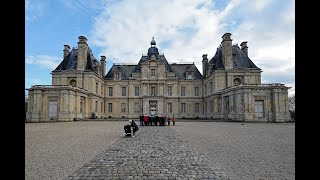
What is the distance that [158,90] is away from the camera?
4200cm

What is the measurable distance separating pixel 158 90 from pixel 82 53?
578 inches

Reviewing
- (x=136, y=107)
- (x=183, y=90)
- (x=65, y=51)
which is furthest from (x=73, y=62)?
(x=183, y=90)

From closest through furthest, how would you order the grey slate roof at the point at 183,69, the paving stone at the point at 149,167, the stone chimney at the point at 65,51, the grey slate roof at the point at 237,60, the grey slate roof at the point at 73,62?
the paving stone at the point at 149,167, the grey slate roof at the point at 237,60, the grey slate roof at the point at 73,62, the stone chimney at the point at 65,51, the grey slate roof at the point at 183,69

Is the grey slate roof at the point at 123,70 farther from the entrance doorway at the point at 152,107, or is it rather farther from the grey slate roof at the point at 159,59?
the entrance doorway at the point at 152,107

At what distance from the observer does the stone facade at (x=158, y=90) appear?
28359 millimetres

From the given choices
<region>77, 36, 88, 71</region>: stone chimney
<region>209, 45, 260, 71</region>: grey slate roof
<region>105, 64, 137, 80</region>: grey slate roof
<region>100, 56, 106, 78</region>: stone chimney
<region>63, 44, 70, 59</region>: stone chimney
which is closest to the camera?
<region>209, 45, 260, 71</region>: grey slate roof

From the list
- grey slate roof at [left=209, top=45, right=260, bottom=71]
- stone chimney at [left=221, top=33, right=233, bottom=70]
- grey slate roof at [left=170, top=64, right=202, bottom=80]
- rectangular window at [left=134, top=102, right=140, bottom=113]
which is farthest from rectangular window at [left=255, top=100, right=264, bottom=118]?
rectangular window at [left=134, top=102, right=140, bottom=113]

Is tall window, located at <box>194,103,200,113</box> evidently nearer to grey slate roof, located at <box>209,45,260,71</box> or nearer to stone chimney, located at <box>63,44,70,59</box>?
grey slate roof, located at <box>209,45,260,71</box>

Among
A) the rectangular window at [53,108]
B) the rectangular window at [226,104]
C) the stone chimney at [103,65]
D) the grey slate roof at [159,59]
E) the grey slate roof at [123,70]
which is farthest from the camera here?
the grey slate roof at [123,70]

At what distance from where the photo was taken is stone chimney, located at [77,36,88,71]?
37188 mm

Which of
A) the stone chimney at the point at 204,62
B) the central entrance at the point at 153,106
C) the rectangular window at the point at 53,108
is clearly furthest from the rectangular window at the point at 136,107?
the rectangular window at the point at 53,108
